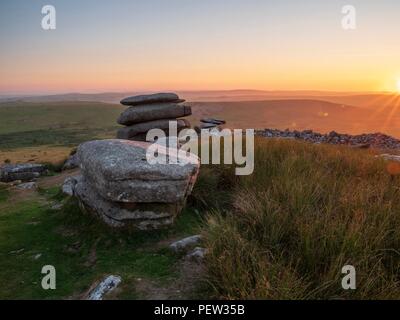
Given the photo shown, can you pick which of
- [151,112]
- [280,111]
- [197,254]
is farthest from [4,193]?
[280,111]

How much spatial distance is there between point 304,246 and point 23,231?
6349 millimetres

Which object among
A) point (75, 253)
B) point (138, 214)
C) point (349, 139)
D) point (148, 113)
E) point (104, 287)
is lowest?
point (75, 253)

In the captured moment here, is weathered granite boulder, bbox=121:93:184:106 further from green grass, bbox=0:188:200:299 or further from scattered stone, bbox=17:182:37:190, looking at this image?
green grass, bbox=0:188:200:299

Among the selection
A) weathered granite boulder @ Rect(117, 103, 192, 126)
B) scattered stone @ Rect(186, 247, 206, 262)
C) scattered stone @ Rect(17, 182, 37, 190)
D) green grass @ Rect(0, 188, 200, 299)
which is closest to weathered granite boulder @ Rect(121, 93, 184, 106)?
weathered granite boulder @ Rect(117, 103, 192, 126)

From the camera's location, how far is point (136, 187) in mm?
7160

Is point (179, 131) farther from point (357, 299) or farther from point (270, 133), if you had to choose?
point (357, 299)

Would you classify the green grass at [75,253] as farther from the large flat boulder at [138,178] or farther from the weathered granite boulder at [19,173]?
the weathered granite boulder at [19,173]

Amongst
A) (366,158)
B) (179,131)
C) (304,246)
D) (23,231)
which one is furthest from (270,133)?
(304,246)

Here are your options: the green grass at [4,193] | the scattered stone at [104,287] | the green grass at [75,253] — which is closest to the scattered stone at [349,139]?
the green grass at [4,193]

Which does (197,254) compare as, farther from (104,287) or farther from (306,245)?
(306,245)

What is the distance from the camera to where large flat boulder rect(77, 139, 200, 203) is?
7148 mm

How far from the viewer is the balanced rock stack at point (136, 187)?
716 cm

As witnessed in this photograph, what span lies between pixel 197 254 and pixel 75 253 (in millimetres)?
2631

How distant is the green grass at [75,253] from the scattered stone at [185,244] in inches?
5.2
